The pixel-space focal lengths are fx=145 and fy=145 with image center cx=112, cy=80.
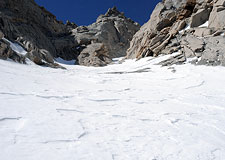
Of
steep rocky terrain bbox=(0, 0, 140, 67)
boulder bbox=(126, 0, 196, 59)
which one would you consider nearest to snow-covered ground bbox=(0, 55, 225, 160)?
boulder bbox=(126, 0, 196, 59)

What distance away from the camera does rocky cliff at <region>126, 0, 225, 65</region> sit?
35.2ft

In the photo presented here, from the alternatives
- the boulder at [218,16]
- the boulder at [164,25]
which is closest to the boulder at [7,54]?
the boulder at [164,25]

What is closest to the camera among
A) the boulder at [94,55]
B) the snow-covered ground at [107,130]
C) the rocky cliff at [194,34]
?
the snow-covered ground at [107,130]

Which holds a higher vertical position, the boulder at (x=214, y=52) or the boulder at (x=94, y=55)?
the boulder at (x=94, y=55)

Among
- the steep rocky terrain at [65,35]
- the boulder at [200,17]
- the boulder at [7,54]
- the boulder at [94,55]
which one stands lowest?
the boulder at [7,54]

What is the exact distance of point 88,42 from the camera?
38.5 meters

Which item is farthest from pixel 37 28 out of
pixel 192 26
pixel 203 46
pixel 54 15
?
pixel 203 46

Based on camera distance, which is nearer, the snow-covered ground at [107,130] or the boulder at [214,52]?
the snow-covered ground at [107,130]

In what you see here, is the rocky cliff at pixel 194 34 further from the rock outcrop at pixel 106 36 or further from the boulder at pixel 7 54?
the rock outcrop at pixel 106 36

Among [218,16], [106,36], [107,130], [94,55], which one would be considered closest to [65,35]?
[106,36]

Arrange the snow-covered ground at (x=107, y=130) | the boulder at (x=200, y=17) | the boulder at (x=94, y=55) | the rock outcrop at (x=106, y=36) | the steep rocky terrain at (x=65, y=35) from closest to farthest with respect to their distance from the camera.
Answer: the snow-covered ground at (x=107, y=130) → the boulder at (x=200, y=17) → the boulder at (x=94, y=55) → the steep rocky terrain at (x=65, y=35) → the rock outcrop at (x=106, y=36)

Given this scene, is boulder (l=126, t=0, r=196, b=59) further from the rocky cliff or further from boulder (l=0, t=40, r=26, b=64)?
boulder (l=0, t=40, r=26, b=64)

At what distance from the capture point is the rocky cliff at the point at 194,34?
10.7 metres

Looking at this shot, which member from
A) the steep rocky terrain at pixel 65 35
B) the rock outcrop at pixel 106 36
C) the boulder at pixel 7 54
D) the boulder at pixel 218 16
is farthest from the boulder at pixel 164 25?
the boulder at pixel 7 54
